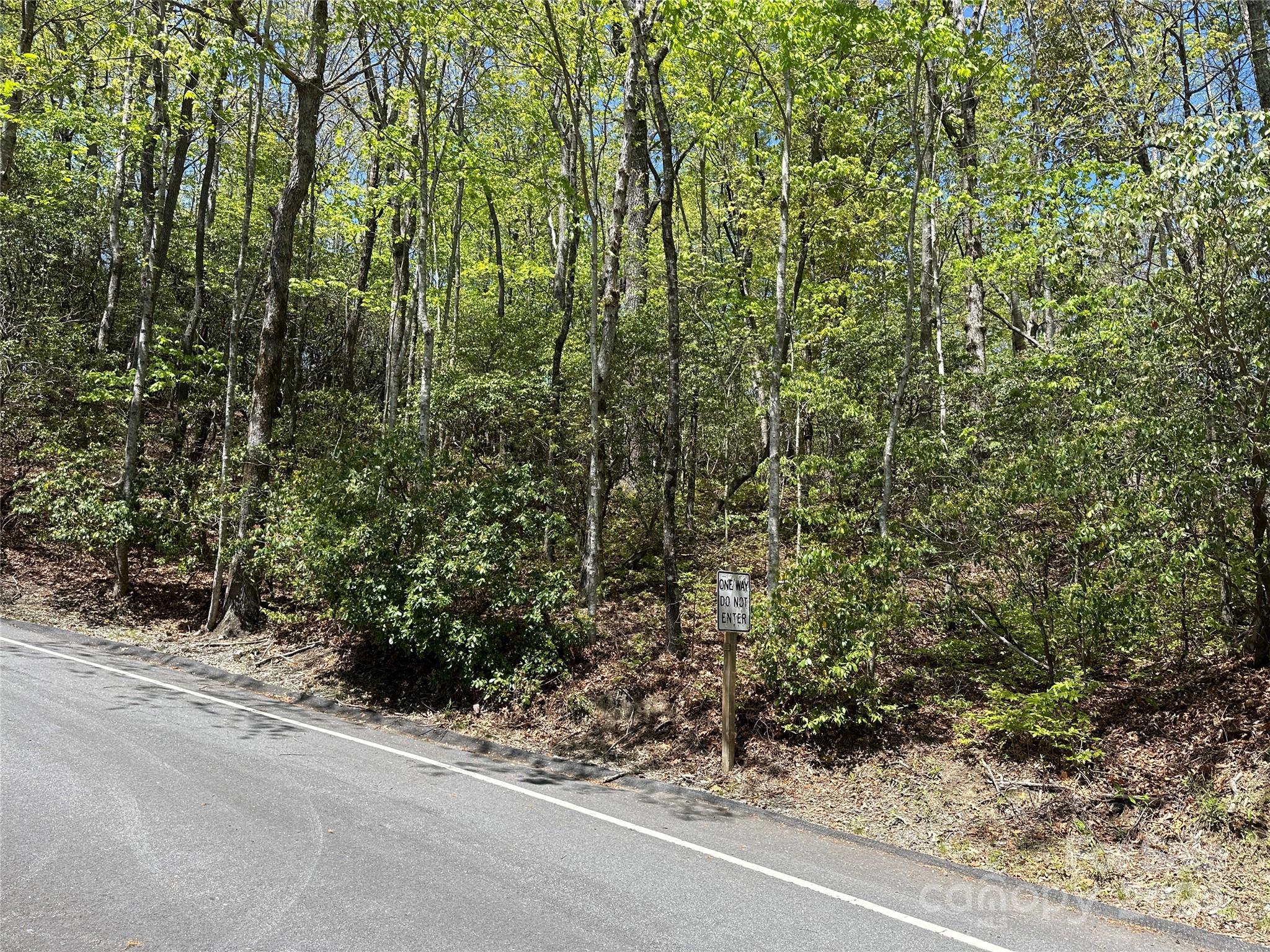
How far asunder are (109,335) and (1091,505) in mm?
23355

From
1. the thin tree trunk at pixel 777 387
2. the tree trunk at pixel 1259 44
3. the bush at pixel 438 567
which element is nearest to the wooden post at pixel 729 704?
the thin tree trunk at pixel 777 387

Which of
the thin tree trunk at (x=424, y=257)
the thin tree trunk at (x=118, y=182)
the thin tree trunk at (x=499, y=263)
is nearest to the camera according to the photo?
the thin tree trunk at (x=424, y=257)

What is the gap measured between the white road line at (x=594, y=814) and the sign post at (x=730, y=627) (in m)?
1.76

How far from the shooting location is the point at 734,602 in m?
7.51

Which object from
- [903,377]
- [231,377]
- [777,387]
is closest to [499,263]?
[231,377]

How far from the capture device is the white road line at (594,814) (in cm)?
464

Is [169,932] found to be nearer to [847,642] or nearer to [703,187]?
[847,642]

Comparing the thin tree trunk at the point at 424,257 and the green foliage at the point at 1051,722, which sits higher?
the thin tree trunk at the point at 424,257

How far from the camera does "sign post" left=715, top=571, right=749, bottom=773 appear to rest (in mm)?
7434

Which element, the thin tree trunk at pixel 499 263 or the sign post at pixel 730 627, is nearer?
the sign post at pixel 730 627

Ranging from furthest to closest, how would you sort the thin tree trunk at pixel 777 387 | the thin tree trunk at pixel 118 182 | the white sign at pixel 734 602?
the thin tree trunk at pixel 118 182
the thin tree trunk at pixel 777 387
the white sign at pixel 734 602

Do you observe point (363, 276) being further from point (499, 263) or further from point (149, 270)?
point (149, 270)

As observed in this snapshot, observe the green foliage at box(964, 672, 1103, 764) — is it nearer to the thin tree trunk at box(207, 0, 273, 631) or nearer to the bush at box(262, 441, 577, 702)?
the bush at box(262, 441, 577, 702)

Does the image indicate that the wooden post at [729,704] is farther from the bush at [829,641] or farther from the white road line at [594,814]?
the white road line at [594,814]
